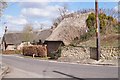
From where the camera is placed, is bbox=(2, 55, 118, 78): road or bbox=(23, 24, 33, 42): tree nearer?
bbox=(2, 55, 118, 78): road

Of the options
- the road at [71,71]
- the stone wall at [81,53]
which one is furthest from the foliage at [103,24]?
the road at [71,71]

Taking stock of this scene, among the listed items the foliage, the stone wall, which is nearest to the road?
the stone wall

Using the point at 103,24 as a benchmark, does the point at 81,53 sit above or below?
below

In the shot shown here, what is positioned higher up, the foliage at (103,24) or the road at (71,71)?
the foliage at (103,24)

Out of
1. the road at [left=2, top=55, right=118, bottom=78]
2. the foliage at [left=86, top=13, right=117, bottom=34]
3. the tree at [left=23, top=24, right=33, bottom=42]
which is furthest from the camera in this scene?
the tree at [left=23, top=24, right=33, bottom=42]

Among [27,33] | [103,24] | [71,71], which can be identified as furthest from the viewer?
[27,33]

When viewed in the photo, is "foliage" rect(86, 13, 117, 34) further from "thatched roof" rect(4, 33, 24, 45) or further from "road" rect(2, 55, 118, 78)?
"thatched roof" rect(4, 33, 24, 45)

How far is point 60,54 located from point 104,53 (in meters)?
9.06

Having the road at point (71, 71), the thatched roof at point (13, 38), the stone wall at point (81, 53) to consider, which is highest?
the thatched roof at point (13, 38)

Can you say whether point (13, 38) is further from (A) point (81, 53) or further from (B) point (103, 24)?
(A) point (81, 53)

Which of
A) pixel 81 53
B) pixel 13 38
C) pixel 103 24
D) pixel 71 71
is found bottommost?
pixel 71 71

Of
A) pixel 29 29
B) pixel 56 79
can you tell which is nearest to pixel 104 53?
pixel 56 79

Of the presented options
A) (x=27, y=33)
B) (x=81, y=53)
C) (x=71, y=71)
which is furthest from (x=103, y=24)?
(x=27, y=33)

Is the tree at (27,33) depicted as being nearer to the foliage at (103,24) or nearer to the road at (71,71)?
the foliage at (103,24)
